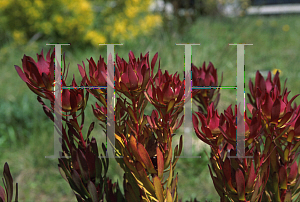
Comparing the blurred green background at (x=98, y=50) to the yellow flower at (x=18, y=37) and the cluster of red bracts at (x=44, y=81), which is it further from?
the cluster of red bracts at (x=44, y=81)

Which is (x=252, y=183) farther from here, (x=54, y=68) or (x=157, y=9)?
(x=157, y=9)

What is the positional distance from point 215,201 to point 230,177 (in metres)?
1.52

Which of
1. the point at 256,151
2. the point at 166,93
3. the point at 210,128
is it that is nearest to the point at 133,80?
the point at 166,93

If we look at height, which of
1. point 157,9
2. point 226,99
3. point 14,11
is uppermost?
point 157,9

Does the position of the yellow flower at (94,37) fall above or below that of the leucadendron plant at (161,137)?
above

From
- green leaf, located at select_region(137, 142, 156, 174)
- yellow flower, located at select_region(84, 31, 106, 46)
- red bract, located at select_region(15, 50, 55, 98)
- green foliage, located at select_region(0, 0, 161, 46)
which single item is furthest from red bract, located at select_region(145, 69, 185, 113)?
yellow flower, located at select_region(84, 31, 106, 46)

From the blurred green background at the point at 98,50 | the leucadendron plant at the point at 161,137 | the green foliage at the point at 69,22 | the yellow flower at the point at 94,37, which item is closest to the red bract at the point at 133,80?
the leucadendron plant at the point at 161,137

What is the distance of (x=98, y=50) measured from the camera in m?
5.00

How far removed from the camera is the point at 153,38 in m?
5.47

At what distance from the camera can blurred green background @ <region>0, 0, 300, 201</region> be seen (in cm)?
245

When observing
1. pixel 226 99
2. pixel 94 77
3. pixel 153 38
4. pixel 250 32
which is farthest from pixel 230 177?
pixel 250 32

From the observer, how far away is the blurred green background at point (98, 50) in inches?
96.4

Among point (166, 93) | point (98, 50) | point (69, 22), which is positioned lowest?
point (166, 93)

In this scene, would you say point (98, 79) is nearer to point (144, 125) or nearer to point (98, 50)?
point (144, 125)
